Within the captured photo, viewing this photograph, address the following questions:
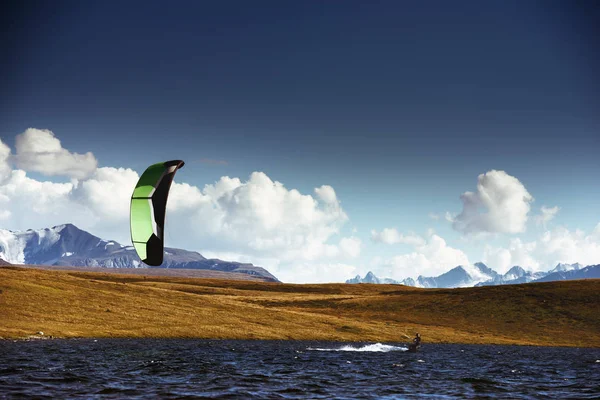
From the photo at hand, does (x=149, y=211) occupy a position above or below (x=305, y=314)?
above

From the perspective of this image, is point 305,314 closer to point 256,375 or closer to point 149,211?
point 256,375

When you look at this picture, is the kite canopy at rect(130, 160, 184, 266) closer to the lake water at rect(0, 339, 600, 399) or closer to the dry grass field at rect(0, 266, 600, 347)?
the lake water at rect(0, 339, 600, 399)

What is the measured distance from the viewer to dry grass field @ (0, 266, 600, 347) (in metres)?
73.6

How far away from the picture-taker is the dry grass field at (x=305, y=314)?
73625mm

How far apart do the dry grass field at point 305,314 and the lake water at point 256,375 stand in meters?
19.1

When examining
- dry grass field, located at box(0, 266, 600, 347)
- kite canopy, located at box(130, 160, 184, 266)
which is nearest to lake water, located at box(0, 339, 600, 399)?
kite canopy, located at box(130, 160, 184, 266)

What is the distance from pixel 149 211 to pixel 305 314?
239 ft

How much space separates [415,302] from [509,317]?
74.4 feet

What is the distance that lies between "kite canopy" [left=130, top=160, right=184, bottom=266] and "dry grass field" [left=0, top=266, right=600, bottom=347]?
35472 millimetres

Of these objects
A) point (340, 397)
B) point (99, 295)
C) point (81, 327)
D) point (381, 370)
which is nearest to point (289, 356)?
point (381, 370)

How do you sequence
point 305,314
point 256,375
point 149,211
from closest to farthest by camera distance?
point 149,211 < point 256,375 < point 305,314

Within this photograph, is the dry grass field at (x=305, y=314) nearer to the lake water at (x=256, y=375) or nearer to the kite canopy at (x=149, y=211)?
the lake water at (x=256, y=375)

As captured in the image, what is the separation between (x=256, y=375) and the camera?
35781mm

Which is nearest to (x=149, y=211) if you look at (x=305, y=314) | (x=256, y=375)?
(x=256, y=375)
